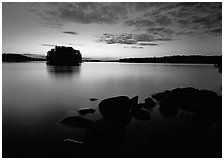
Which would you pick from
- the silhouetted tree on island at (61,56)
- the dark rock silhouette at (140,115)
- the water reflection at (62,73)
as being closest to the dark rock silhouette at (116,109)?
the dark rock silhouette at (140,115)

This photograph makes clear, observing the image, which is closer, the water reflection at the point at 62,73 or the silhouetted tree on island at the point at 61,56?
the water reflection at the point at 62,73

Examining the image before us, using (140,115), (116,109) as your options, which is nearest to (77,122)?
(116,109)

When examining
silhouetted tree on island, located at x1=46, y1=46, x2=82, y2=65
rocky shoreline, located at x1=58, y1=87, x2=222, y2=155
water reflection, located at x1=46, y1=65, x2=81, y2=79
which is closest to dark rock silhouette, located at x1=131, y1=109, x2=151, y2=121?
rocky shoreline, located at x1=58, y1=87, x2=222, y2=155

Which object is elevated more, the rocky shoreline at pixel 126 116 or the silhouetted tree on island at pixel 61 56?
the silhouetted tree on island at pixel 61 56

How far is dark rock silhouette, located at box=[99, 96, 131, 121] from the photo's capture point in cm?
909

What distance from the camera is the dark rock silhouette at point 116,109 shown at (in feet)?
29.8

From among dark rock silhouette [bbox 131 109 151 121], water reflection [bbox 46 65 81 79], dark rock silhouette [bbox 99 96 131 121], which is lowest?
dark rock silhouette [bbox 131 109 151 121]

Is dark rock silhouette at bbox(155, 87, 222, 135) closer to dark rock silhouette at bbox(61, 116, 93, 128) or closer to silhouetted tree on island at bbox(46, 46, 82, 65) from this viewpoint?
dark rock silhouette at bbox(61, 116, 93, 128)

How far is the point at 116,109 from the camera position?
9.19 meters

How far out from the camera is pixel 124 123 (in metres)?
8.42

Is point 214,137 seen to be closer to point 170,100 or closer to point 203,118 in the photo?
point 203,118

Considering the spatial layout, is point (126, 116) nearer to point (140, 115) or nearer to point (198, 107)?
point (140, 115)

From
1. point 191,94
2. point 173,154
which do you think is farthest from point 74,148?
point 191,94

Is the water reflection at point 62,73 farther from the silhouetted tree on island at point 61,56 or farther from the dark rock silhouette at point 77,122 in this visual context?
the silhouetted tree on island at point 61,56
